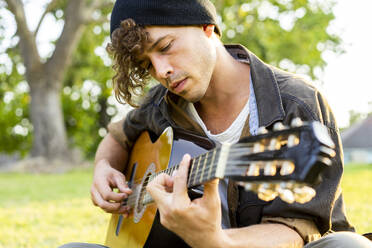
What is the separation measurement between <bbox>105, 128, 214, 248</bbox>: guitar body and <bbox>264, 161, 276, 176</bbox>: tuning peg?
2.23 ft

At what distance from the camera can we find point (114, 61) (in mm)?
2543

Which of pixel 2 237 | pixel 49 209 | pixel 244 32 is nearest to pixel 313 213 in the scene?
pixel 2 237

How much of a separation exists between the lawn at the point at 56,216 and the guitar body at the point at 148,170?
1372 millimetres

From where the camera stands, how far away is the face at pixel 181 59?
2148 mm

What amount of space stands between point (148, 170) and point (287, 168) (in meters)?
1.30

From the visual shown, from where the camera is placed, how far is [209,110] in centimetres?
237

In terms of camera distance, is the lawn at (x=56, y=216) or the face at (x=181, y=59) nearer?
the face at (x=181, y=59)

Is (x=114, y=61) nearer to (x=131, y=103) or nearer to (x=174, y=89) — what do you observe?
(x=131, y=103)

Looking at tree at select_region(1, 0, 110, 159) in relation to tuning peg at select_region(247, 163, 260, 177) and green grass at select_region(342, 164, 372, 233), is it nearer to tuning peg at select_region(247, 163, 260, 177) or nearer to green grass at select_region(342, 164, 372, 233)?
green grass at select_region(342, 164, 372, 233)

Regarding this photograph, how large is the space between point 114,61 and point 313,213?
1.36 metres

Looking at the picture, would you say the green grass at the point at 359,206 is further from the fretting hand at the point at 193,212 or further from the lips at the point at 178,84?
the fretting hand at the point at 193,212

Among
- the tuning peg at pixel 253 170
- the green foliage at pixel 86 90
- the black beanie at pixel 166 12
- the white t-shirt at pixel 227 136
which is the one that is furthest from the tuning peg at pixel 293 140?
the green foliage at pixel 86 90

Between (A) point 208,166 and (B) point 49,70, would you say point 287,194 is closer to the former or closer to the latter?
(A) point 208,166

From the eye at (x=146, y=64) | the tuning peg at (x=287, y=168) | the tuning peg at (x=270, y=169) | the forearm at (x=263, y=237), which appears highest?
the tuning peg at (x=287, y=168)
